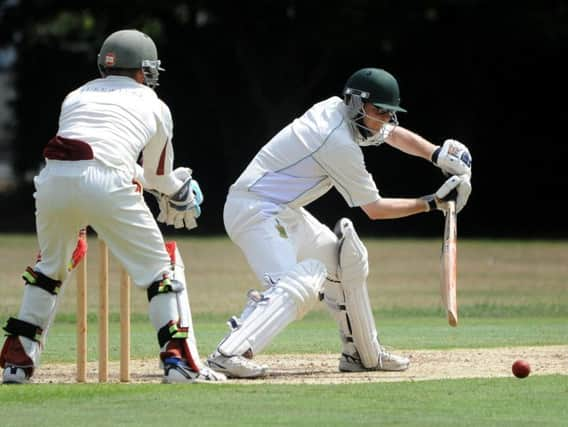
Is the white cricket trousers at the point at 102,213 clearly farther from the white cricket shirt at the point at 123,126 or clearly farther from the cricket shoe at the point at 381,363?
the cricket shoe at the point at 381,363

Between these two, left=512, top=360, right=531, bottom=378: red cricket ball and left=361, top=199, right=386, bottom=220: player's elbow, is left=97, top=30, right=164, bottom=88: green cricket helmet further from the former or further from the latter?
left=512, top=360, right=531, bottom=378: red cricket ball

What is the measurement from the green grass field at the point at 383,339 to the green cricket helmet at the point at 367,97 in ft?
4.45

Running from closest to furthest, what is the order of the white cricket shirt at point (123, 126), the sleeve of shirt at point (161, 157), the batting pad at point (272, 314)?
1. the white cricket shirt at point (123, 126)
2. the sleeve of shirt at point (161, 157)
3. the batting pad at point (272, 314)

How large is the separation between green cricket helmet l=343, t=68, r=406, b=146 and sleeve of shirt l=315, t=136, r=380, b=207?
13 centimetres

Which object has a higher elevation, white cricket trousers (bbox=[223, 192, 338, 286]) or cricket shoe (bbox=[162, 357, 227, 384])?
white cricket trousers (bbox=[223, 192, 338, 286])

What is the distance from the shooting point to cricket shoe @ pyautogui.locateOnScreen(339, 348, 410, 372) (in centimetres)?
718

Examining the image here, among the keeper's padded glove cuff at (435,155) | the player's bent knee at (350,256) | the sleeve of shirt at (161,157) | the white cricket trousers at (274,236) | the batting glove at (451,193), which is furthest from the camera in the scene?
the keeper's padded glove cuff at (435,155)

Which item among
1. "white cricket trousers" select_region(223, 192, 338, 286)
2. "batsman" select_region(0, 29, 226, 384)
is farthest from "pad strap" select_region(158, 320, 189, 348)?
"white cricket trousers" select_region(223, 192, 338, 286)

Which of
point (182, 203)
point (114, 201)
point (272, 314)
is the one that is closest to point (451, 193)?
Answer: point (272, 314)

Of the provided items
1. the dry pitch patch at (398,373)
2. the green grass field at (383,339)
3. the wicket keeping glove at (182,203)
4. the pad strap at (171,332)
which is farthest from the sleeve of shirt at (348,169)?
the pad strap at (171,332)

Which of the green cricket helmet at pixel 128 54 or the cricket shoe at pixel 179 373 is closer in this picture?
the cricket shoe at pixel 179 373

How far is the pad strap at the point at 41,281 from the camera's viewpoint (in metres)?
6.30

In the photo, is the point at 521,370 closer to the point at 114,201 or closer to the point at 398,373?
the point at 398,373

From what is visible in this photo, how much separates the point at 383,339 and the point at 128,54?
11.0ft
